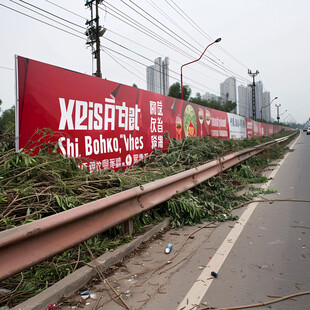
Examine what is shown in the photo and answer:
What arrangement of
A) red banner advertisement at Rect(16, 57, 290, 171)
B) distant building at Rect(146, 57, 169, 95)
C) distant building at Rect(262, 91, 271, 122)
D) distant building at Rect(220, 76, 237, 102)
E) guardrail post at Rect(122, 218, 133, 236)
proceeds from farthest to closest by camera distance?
1. distant building at Rect(262, 91, 271, 122)
2. distant building at Rect(220, 76, 237, 102)
3. distant building at Rect(146, 57, 169, 95)
4. red banner advertisement at Rect(16, 57, 290, 171)
5. guardrail post at Rect(122, 218, 133, 236)

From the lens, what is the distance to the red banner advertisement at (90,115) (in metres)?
3.48

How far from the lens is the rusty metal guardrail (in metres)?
1.75

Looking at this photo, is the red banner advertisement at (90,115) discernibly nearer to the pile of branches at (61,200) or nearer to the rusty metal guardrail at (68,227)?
the pile of branches at (61,200)

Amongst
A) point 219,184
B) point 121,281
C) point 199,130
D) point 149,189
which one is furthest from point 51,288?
point 199,130

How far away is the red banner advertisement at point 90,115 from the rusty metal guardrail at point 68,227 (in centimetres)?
136

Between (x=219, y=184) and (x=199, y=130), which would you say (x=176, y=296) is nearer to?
(x=219, y=184)

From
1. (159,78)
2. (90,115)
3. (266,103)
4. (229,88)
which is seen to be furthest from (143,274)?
(266,103)

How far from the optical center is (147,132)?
5.98 m

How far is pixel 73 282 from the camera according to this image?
2189 mm

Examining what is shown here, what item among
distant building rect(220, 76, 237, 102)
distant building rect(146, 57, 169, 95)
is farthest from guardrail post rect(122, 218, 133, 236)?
distant building rect(220, 76, 237, 102)

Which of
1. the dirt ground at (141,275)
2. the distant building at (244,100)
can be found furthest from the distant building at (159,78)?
the distant building at (244,100)

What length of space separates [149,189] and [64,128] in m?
1.69

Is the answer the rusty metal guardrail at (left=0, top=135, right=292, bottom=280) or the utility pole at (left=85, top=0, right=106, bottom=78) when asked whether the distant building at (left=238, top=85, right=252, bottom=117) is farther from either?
the rusty metal guardrail at (left=0, top=135, right=292, bottom=280)

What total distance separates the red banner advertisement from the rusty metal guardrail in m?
1.36
